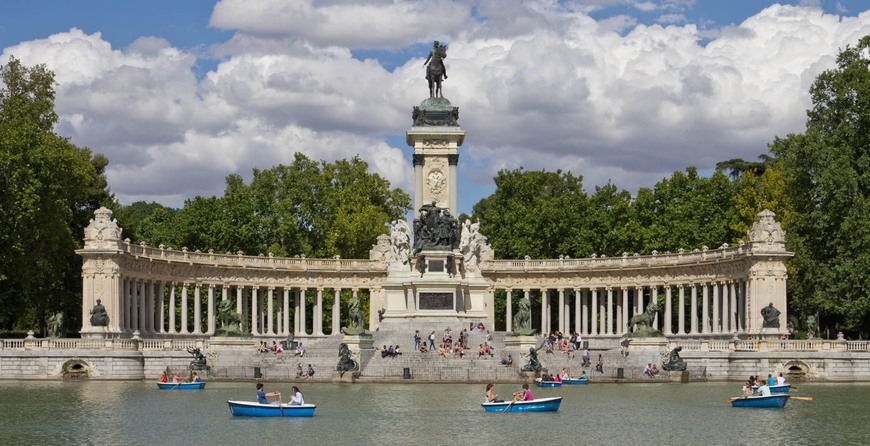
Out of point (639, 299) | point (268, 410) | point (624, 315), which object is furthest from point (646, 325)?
point (268, 410)

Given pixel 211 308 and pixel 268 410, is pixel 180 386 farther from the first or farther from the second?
pixel 211 308

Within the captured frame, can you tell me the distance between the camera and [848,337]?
3728 inches

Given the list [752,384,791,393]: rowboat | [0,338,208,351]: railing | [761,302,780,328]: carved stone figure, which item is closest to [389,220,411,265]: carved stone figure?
[0,338,208,351]: railing

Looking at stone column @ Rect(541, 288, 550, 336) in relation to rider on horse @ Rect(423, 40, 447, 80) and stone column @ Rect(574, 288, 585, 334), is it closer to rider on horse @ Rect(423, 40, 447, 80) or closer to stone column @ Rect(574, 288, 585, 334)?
stone column @ Rect(574, 288, 585, 334)

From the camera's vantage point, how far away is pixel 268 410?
4588 centimetres

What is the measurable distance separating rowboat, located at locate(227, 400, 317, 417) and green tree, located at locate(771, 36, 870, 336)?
139ft

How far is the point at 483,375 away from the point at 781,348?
15129 mm

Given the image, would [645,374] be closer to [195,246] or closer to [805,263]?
[805,263]

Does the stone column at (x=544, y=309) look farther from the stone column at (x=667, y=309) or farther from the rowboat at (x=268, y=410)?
the rowboat at (x=268, y=410)

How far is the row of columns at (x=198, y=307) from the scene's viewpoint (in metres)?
86.9

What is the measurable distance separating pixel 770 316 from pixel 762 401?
26.8m

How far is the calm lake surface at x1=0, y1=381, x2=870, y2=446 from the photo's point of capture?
130ft

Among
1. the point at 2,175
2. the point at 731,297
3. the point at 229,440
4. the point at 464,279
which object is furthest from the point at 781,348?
the point at 2,175

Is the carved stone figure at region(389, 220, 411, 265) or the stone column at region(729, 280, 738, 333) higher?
the carved stone figure at region(389, 220, 411, 265)
